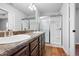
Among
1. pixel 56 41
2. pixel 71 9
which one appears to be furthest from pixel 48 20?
pixel 71 9

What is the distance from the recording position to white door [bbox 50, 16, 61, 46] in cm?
363

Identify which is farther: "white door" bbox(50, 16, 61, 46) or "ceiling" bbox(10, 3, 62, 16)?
"white door" bbox(50, 16, 61, 46)

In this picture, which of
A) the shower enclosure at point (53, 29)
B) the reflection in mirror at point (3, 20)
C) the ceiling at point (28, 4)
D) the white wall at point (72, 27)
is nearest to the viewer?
the reflection in mirror at point (3, 20)

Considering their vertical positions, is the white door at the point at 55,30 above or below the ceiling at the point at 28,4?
below

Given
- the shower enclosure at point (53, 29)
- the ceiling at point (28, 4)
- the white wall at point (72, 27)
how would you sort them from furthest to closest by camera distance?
the shower enclosure at point (53, 29) < the white wall at point (72, 27) < the ceiling at point (28, 4)

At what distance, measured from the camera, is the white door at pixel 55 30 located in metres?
3.63

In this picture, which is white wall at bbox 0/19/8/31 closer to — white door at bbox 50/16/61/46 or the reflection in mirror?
the reflection in mirror

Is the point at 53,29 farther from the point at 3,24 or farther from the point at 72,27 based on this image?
the point at 3,24

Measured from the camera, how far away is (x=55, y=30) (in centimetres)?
375

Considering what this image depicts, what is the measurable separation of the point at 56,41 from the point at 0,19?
2808 millimetres

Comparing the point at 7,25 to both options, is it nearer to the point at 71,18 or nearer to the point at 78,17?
the point at 71,18

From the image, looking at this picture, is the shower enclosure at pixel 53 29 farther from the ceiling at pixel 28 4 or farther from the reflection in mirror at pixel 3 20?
the reflection in mirror at pixel 3 20

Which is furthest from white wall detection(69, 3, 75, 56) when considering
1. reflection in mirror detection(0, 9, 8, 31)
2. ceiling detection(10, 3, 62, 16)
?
reflection in mirror detection(0, 9, 8, 31)

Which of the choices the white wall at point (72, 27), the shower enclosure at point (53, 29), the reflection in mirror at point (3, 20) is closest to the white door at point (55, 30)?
the shower enclosure at point (53, 29)
